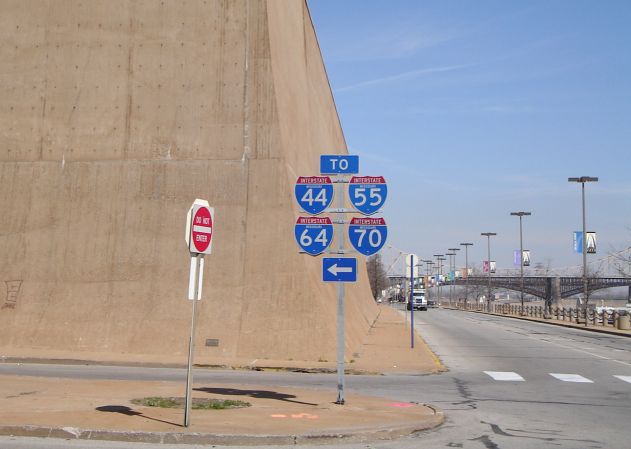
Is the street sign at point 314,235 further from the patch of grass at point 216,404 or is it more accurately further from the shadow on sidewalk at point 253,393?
the patch of grass at point 216,404

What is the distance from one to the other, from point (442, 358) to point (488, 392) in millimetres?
8183

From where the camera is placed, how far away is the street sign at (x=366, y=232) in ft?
39.9

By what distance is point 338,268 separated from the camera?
11867mm

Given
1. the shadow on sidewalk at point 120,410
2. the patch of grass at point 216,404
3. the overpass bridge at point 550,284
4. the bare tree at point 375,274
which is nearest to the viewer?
the shadow on sidewalk at point 120,410

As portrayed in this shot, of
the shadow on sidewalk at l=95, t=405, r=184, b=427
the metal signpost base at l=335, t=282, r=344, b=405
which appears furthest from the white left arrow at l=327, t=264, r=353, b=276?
the shadow on sidewalk at l=95, t=405, r=184, b=427

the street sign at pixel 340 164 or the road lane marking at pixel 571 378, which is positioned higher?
the street sign at pixel 340 164

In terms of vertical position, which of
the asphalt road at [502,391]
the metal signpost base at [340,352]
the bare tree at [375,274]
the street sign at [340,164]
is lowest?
the asphalt road at [502,391]

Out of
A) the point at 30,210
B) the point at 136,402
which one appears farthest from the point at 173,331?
the point at 136,402

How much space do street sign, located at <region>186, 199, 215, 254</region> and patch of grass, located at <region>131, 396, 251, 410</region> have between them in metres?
2.94

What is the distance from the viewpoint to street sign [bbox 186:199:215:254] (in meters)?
8.98

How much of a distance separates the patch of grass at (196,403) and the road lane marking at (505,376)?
8.17m

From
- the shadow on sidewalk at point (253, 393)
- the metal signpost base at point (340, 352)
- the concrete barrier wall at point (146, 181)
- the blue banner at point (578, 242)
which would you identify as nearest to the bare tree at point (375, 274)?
the blue banner at point (578, 242)

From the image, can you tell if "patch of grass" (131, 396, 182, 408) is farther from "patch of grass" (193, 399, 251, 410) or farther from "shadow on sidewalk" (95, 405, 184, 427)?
"shadow on sidewalk" (95, 405, 184, 427)

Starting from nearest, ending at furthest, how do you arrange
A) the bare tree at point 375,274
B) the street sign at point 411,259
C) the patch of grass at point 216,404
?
the patch of grass at point 216,404 < the street sign at point 411,259 < the bare tree at point 375,274
